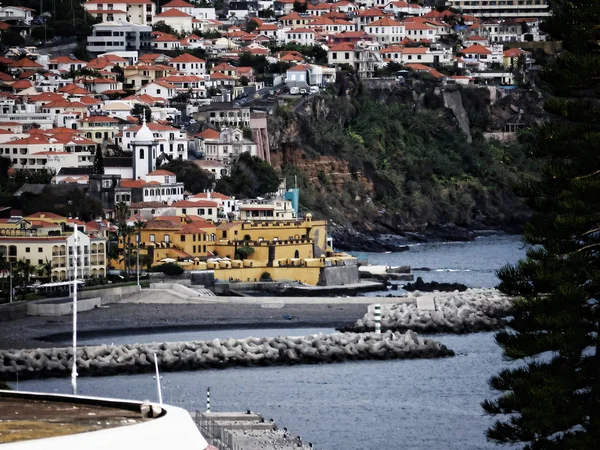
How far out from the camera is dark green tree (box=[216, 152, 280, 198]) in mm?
79438

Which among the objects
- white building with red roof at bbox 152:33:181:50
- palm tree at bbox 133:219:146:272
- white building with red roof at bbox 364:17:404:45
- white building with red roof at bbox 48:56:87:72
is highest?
white building with red roof at bbox 364:17:404:45

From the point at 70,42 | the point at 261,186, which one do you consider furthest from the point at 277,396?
the point at 70,42

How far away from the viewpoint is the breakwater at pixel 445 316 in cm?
5362

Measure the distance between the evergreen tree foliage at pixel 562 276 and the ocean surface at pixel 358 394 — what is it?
1051cm

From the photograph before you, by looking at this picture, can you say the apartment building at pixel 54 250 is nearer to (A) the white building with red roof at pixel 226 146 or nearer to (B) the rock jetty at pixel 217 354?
(B) the rock jetty at pixel 217 354

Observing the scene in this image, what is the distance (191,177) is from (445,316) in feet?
79.9

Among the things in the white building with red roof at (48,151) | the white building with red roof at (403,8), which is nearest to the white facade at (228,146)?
the white building with red roof at (48,151)

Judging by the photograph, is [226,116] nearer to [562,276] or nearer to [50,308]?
[50,308]

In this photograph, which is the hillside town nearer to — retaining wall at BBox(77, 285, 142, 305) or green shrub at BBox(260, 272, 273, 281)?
green shrub at BBox(260, 272, 273, 281)

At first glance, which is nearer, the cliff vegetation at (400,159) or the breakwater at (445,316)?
the breakwater at (445,316)

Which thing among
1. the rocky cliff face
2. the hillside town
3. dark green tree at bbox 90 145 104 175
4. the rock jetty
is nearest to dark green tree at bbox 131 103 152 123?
the hillside town

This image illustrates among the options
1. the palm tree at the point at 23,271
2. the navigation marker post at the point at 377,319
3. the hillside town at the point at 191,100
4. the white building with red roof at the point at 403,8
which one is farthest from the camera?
the white building with red roof at the point at 403,8

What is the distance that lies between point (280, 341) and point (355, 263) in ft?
67.4

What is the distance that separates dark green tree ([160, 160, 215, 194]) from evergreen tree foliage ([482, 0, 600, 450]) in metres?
52.7
